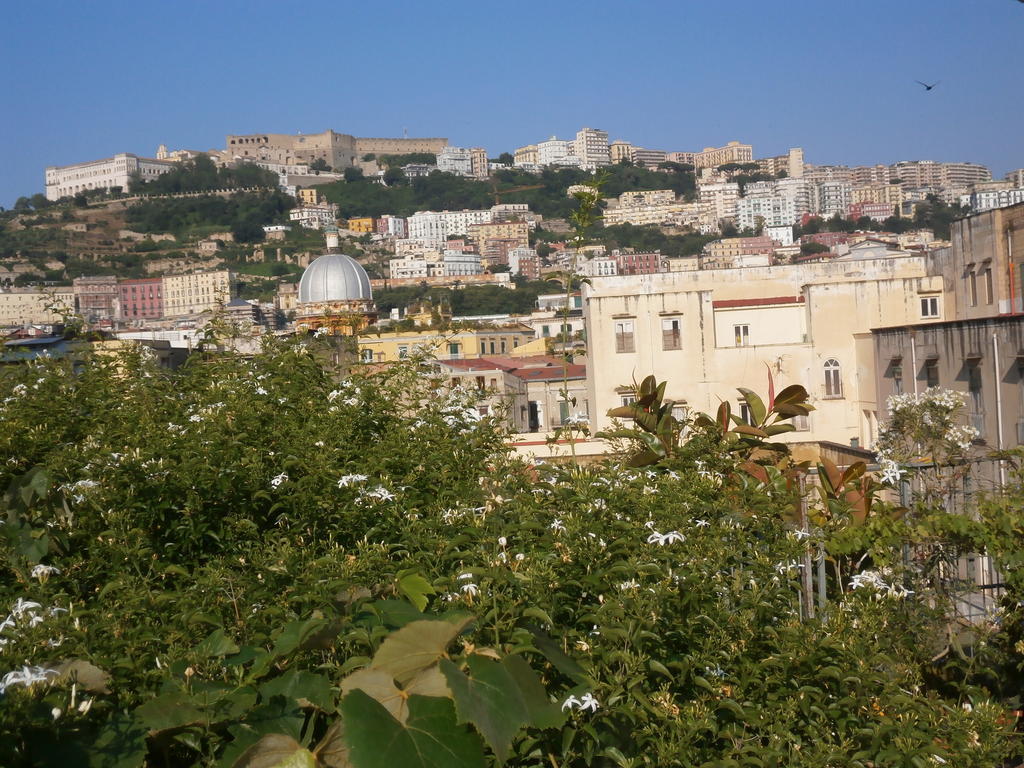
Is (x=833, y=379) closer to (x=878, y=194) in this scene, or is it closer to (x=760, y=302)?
(x=760, y=302)

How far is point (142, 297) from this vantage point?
12694cm

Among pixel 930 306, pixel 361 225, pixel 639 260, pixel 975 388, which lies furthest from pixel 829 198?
pixel 975 388

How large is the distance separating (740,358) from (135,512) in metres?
17.7

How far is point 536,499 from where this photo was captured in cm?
328

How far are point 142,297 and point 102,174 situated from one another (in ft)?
225

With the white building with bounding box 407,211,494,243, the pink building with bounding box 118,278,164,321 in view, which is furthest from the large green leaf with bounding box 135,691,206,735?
the white building with bounding box 407,211,494,243

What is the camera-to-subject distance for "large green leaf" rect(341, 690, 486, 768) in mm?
1983

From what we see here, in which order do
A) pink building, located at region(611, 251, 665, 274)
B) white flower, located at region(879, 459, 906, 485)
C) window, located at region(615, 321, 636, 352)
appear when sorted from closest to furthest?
white flower, located at region(879, 459, 906, 485)
window, located at region(615, 321, 636, 352)
pink building, located at region(611, 251, 665, 274)

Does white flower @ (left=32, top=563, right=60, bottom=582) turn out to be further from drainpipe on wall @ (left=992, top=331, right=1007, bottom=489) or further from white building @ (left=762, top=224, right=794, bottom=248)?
white building @ (left=762, top=224, right=794, bottom=248)

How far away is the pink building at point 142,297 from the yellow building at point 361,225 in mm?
50871

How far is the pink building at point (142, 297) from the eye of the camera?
410 feet

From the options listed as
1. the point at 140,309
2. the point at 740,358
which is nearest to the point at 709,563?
the point at 740,358

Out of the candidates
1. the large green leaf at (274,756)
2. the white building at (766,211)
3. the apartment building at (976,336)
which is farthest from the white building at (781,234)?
the large green leaf at (274,756)

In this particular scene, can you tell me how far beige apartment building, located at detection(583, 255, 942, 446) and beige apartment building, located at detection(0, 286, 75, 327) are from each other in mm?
9304
